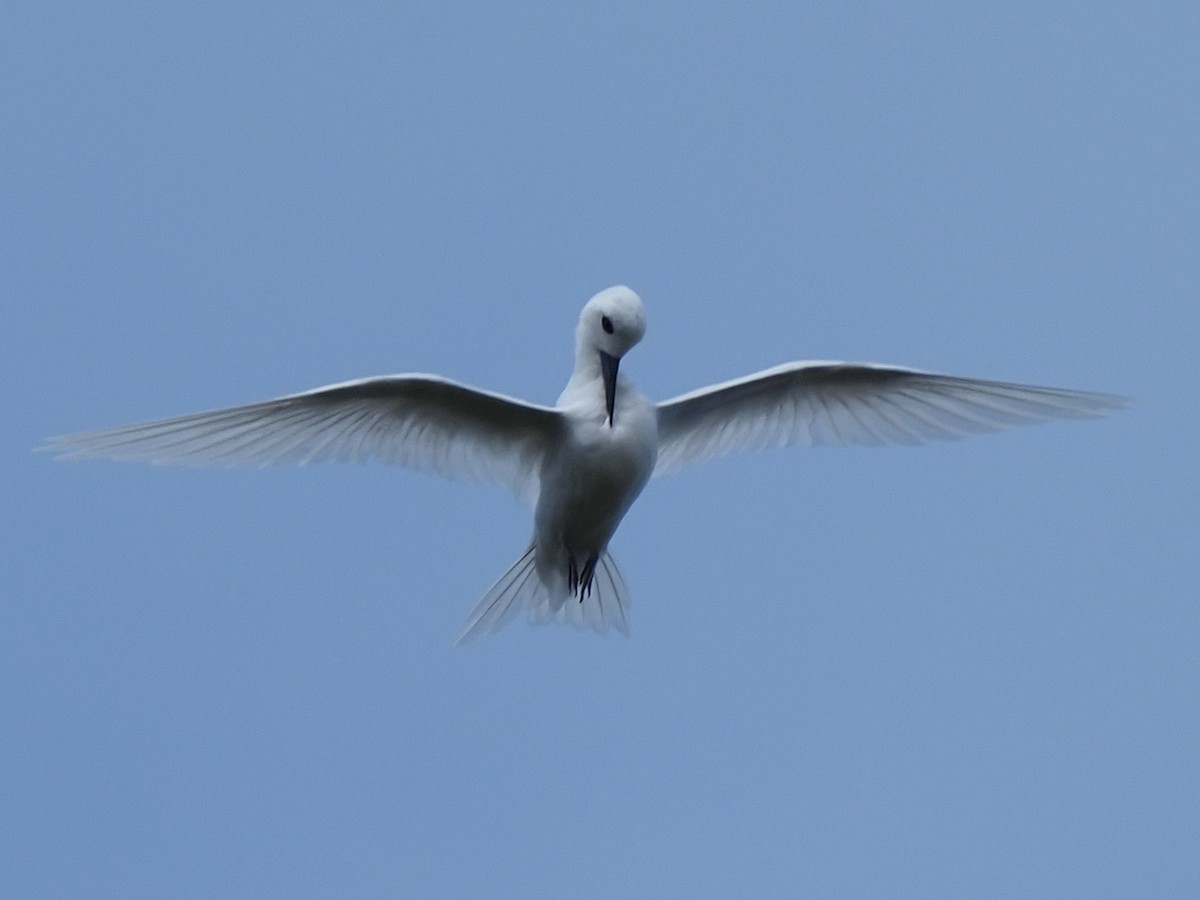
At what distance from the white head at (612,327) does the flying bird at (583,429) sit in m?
0.01

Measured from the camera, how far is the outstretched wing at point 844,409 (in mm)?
16766

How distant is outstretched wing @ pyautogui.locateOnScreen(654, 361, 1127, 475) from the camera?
16.8m

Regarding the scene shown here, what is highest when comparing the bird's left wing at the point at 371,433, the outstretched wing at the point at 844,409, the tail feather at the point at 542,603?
the outstretched wing at the point at 844,409

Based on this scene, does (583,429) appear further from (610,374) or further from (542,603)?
(542,603)

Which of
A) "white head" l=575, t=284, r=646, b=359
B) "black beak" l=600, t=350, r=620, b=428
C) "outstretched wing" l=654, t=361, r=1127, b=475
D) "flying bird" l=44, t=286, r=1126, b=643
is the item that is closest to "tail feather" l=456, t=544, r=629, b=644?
"flying bird" l=44, t=286, r=1126, b=643

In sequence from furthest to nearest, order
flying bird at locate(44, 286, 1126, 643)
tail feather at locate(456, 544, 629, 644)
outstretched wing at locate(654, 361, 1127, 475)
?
1. tail feather at locate(456, 544, 629, 644)
2. outstretched wing at locate(654, 361, 1127, 475)
3. flying bird at locate(44, 286, 1126, 643)

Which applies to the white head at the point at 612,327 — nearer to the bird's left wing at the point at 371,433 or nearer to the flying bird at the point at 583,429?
the flying bird at the point at 583,429

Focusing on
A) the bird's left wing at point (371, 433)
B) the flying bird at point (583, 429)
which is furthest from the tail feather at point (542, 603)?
the bird's left wing at point (371, 433)

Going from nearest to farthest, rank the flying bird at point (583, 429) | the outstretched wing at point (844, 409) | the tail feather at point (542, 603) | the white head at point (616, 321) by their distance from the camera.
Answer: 1. the white head at point (616, 321)
2. the flying bird at point (583, 429)
3. the outstretched wing at point (844, 409)
4. the tail feather at point (542, 603)

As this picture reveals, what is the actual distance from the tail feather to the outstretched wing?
1029 mm

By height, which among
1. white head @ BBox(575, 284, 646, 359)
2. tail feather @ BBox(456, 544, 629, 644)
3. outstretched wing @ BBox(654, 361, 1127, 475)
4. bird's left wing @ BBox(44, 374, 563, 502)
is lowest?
tail feather @ BBox(456, 544, 629, 644)

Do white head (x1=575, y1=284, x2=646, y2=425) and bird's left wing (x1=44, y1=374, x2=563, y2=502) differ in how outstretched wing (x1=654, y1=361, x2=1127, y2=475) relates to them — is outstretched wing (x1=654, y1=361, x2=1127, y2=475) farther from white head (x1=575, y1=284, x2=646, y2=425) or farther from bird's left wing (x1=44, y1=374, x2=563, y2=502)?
bird's left wing (x1=44, y1=374, x2=563, y2=502)

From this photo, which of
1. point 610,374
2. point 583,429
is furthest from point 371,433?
point 610,374

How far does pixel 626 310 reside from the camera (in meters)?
15.5
